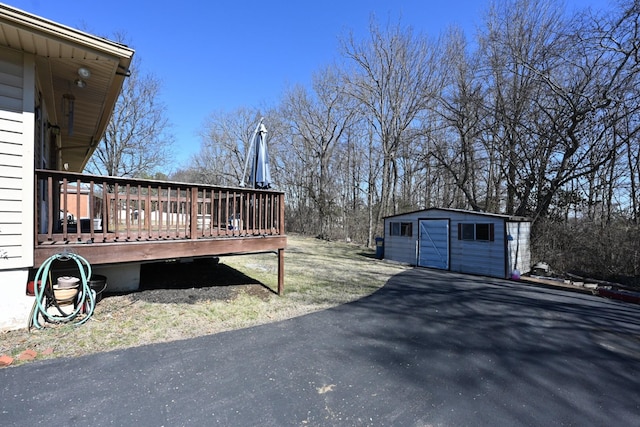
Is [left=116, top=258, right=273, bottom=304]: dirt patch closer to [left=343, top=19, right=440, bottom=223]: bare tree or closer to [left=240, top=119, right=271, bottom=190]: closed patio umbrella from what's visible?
[left=240, top=119, right=271, bottom=190]: closed patio umbrella

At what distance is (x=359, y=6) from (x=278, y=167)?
13.0 metres

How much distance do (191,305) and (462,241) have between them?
30.7 ft

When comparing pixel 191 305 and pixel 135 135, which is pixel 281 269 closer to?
pixel 191 305

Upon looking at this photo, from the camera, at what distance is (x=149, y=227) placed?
13.9 feet

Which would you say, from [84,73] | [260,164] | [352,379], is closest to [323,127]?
[260,164]

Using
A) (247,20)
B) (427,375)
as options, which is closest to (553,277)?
(427,375)

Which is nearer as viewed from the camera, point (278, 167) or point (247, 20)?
point (247, 20)

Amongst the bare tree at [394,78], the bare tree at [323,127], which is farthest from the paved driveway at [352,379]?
the bare tree at [323,127]

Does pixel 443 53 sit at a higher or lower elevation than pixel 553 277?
higher

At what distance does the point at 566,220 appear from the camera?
1161 centimetres

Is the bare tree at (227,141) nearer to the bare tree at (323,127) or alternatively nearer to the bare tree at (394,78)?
the bare tree at (323,127)

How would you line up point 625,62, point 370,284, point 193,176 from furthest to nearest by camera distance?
point 193,176, point 625,62, point 370,284

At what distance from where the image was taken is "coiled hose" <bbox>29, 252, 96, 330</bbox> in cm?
363

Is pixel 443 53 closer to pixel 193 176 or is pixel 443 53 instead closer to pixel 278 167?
pixel 278 167
